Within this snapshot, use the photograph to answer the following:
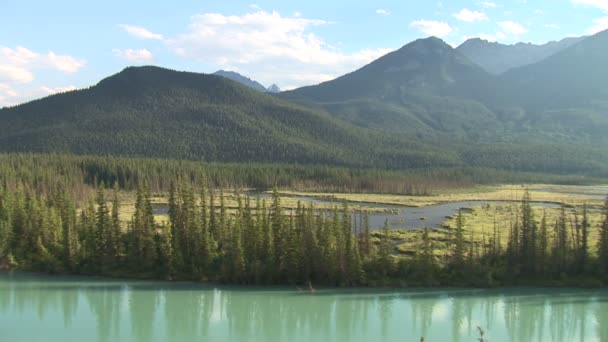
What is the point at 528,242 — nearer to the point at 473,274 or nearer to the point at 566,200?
the point at 473,274

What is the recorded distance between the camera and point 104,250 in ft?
217

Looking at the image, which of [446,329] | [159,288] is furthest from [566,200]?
[159,288]

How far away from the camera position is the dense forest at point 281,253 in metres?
59.2

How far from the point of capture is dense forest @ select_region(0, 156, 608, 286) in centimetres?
5922

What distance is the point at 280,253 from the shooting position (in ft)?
199

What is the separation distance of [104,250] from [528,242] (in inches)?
1917

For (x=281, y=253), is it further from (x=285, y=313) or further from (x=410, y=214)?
(x=410, y=214)

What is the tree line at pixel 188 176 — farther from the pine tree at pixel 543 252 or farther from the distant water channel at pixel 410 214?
the pine tree at pixel 543 252

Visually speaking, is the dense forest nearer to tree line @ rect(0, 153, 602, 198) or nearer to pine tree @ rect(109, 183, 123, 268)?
pine tree @ rect(109, 183, 123, 268)

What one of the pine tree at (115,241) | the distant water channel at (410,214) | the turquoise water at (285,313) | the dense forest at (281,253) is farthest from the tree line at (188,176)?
the turquoise water at (285,313)

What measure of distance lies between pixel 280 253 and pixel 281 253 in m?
0.13

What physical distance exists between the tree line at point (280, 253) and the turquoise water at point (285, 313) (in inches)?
87.3

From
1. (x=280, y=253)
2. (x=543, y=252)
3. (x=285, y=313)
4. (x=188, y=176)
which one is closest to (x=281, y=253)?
(x=280, y=253)

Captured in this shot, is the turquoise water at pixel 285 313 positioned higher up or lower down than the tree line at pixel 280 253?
lower down
